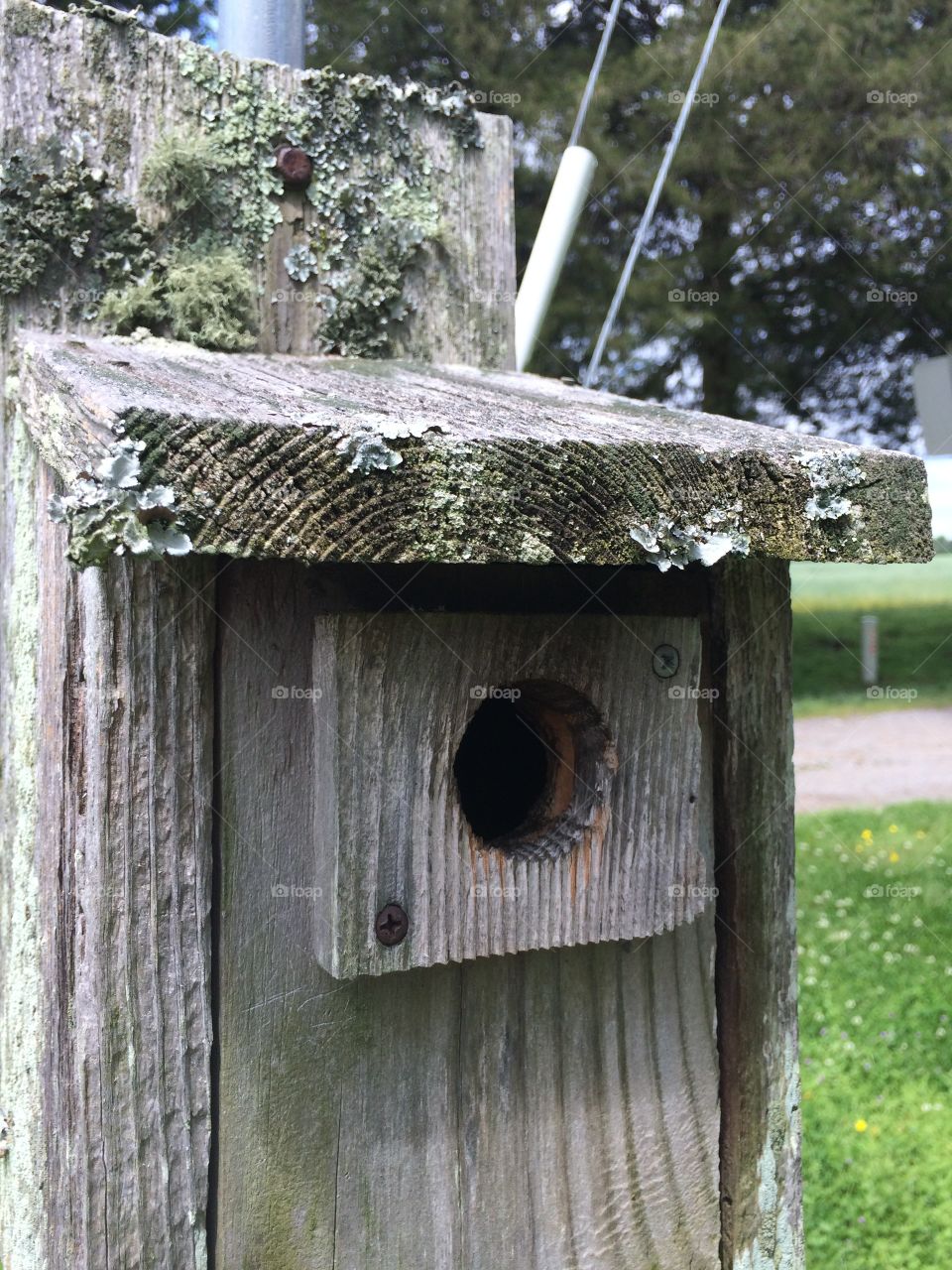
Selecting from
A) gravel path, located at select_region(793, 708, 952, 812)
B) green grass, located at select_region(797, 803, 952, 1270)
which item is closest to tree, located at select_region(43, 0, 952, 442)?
gravel path, located at select_region(793, 708, 952, 812)

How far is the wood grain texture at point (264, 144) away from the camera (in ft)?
4.85

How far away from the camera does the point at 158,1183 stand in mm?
1265

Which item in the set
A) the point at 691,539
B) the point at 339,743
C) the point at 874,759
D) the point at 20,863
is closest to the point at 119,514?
the point at 339,743

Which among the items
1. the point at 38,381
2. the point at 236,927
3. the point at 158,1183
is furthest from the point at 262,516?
the point at 158,1183

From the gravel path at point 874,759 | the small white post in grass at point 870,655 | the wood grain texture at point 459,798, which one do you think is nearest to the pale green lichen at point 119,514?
the wood grain texture at point 459,798

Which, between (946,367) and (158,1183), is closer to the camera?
(158,1183)

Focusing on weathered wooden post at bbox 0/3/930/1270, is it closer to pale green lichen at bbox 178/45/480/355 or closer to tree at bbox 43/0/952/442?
pale green lichen at bbox 178/45/480/355

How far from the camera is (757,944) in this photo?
5.15 feet

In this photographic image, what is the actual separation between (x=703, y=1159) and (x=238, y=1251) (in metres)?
0.64

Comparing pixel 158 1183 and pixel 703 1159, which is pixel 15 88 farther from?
pixel 703 1159

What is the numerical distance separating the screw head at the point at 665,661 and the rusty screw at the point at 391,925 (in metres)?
0.42

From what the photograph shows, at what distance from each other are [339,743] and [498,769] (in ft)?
1.85

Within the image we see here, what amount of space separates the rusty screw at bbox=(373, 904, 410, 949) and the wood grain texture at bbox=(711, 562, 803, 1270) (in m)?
0.53

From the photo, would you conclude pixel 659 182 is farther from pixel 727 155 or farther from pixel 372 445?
pixel 727 155
